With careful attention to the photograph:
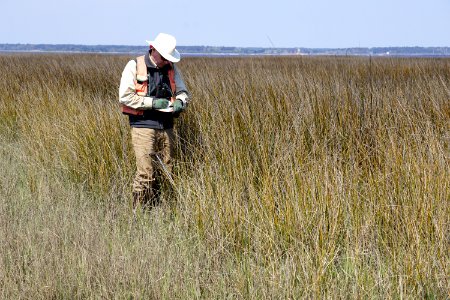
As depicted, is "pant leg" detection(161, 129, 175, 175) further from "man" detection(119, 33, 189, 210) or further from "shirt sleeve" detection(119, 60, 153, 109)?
"shirt sleeve" detection(119, 60, 153, 109)

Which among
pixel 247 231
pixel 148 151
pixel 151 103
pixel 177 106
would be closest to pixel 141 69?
pixel 151 103

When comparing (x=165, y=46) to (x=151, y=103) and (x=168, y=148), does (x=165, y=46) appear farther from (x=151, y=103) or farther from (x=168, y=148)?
(x=168, y=148)

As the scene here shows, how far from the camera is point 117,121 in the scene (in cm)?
532

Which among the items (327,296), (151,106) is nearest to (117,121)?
(151,106)

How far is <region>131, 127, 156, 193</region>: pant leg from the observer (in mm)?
4262

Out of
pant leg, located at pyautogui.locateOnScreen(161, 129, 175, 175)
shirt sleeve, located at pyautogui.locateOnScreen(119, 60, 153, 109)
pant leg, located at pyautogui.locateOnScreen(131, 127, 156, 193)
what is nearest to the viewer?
shirt sleeve, located at pyautogui.locateOnScreen(119, 60, 153, 109)

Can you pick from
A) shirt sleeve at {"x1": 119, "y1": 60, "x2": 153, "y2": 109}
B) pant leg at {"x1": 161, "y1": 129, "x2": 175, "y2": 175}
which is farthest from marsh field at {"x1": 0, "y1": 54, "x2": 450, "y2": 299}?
shirt sleeve at {"x1": 119, "y1": 60, "x2": 153, "y2": 109}

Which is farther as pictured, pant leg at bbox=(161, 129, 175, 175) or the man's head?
pant leg at bbox=(161, 129, 175, 175)

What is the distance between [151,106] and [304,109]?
1666 mm

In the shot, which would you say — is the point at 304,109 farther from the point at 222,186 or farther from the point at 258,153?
the point at 222,186

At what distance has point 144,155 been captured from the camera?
4270 millimetres

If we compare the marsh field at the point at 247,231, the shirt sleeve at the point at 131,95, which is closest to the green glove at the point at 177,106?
the shirt sleeve at the point at 131,95

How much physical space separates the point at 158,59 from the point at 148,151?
28.7 inches

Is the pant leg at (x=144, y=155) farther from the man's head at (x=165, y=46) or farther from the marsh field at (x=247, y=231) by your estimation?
the man's head at (x=165, y=46)
